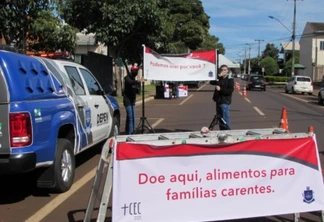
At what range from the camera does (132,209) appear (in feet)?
14.2

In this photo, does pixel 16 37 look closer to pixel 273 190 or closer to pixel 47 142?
pixel 47 142

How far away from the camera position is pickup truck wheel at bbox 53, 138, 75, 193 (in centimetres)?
608

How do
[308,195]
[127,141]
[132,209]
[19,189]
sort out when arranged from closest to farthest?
[132,209] → [127,141] → [308,195] → [19,189]

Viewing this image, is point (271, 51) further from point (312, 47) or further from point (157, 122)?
point (157, 122)

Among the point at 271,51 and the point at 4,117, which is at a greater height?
the point at 271,51

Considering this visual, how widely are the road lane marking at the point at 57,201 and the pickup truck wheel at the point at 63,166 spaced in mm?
98

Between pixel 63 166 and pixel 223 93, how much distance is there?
497 cm

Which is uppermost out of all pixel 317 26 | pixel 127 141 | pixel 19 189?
pixel 317 26

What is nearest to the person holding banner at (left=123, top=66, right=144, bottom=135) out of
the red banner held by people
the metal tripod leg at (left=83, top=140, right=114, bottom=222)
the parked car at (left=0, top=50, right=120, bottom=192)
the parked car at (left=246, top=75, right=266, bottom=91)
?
the red banner held by people

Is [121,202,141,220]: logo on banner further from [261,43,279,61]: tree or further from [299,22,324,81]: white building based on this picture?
[261,43,279,61]: tree


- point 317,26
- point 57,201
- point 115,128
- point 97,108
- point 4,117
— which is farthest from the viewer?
point 317,26

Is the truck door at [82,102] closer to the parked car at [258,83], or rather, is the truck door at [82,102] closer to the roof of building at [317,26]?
the parked car at [258,83]

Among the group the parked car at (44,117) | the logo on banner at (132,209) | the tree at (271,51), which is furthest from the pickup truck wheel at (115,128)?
the tree at (271,51)

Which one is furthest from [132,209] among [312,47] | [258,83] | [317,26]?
[317,26]
